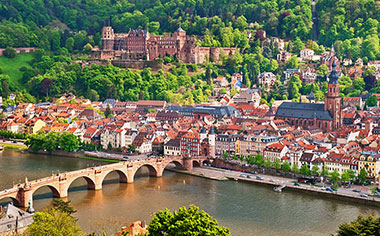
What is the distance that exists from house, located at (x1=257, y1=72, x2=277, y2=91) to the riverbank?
1730 inches

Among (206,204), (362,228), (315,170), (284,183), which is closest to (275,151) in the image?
(315,170)

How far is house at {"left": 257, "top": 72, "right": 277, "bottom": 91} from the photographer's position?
308 ft

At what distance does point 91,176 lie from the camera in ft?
140

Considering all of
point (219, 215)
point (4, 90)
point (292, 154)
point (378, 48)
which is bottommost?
point (219, 215)

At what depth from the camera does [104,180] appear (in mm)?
46750

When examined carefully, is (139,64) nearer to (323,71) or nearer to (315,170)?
(323,71)

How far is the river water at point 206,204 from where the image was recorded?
1383 inches

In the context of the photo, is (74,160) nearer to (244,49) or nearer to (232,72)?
(232,72)

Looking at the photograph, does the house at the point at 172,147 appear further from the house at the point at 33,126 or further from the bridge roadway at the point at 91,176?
the house at the point at 33,126

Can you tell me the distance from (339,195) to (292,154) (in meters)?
8.48

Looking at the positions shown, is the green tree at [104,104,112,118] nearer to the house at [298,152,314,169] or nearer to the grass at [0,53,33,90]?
the grass at [0,53,33,90]

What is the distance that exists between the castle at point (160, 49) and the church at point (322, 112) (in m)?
30.0

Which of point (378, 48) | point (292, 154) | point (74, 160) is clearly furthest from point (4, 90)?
point (378, 48)

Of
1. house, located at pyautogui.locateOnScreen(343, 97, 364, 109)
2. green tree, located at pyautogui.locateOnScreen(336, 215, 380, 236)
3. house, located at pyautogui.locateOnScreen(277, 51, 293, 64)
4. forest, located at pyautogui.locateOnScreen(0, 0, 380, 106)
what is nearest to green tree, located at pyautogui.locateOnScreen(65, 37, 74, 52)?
forest, located at pyautogui.locateOnScreen(0, 0, 380, 106)
